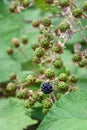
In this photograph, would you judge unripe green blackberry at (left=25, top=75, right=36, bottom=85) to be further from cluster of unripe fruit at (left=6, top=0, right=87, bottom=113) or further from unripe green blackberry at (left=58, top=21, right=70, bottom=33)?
unripe green blackberry at (left=58, top=21, right=70, bottom=33)

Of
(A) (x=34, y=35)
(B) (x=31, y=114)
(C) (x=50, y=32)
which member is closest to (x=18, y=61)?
(A) (x=34, y=35)

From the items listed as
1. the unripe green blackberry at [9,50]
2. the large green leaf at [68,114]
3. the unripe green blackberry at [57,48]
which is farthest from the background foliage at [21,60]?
the unripe green blackberry at [57,48]

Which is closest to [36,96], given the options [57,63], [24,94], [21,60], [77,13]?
[24,94]

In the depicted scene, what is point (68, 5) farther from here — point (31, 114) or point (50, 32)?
point (31, 114)

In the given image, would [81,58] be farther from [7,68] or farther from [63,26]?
[7,68]

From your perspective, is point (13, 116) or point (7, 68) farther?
point (7, 68)

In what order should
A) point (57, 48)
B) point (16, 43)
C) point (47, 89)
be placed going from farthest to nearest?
point (16, 43)
point (57, 48)
point (47, 89)
